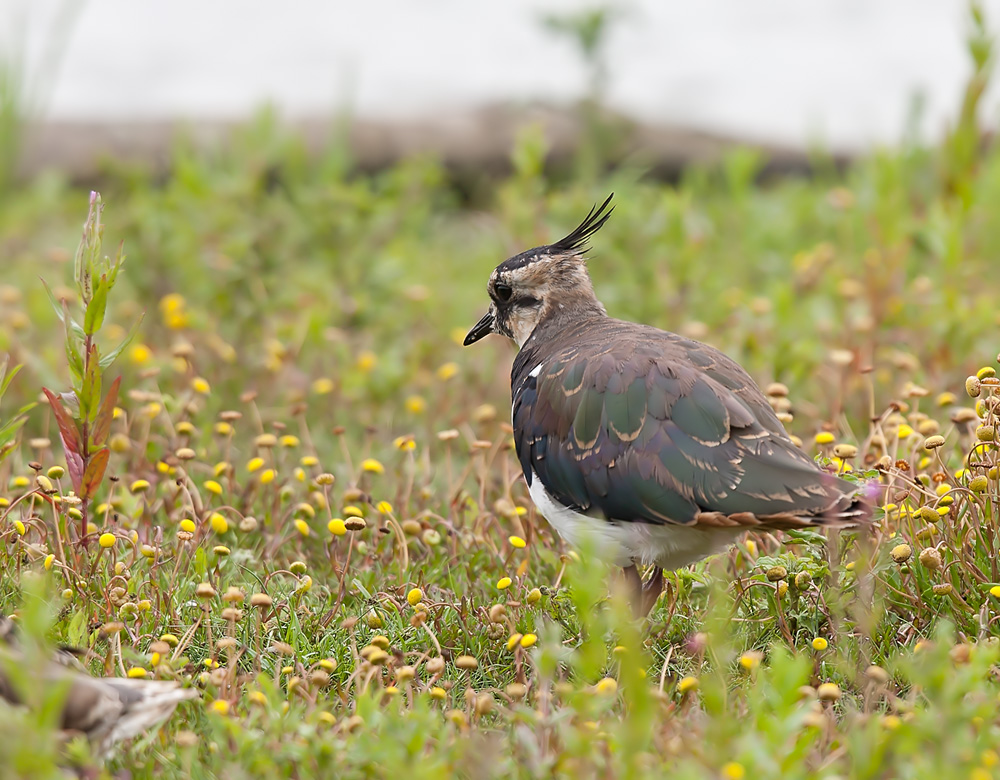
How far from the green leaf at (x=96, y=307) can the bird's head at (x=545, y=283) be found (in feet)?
6.06

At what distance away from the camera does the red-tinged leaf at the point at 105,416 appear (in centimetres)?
410

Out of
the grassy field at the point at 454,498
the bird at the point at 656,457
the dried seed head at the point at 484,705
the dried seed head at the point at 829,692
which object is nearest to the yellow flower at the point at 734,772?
the grassy field at the point at 454,498

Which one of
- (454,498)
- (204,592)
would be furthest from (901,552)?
(204,592)

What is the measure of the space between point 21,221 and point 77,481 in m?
5.76

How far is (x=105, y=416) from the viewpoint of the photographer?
413 centimetres

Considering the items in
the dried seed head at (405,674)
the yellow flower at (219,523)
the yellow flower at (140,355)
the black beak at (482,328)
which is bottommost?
the dried seed head at (405,674)

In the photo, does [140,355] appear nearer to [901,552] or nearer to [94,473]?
[94,473]

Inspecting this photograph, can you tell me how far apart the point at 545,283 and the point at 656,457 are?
60.6 inches

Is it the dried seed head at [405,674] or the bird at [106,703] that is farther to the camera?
the dried seed head at [405,674]

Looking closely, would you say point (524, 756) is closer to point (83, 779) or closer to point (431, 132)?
point (83, 779)

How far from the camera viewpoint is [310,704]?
332 cm

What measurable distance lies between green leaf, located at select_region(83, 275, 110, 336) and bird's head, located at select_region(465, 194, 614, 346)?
72.8 inches

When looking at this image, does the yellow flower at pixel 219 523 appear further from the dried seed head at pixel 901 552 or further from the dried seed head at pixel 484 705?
the dried seed head at pixel 901 552

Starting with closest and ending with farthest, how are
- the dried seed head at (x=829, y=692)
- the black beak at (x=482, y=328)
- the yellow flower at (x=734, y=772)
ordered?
the yellow flower at (x=734, y=772) → the dried seed head at (x=829, y=692) → the black beak at (x=482, y=328)
